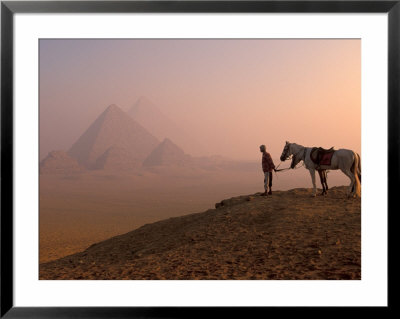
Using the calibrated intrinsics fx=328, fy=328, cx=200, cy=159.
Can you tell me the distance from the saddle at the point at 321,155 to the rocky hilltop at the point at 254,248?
0.97 m

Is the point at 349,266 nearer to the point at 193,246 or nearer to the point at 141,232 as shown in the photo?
the point at 193,246

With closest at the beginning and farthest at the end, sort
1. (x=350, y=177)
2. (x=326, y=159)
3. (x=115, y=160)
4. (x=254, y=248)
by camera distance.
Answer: (x=254, y=248)
(x=350, y=177)
(x=326, y=159)
(x=115, y=160)

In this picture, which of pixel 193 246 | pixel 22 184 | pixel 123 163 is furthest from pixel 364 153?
pixel 123 163

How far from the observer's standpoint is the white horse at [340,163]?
853 centimetres

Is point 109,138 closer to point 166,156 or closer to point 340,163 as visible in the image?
point 166,156

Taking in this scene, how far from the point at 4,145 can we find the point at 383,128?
15.5 ft

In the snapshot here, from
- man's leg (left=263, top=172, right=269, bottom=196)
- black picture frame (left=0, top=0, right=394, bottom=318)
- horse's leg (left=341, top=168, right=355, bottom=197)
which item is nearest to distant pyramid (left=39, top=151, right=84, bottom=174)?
man's leg (left=263, top=172, right=269, bottom=196)

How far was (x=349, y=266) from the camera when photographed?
4605 millimetres

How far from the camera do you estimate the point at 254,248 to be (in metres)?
5.71

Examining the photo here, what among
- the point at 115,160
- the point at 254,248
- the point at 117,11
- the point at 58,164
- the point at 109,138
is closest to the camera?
the point at 117,11

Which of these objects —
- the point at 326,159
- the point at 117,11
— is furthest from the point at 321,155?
the point at 117,11

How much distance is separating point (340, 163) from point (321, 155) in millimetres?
539

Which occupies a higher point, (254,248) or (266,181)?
(266,181)

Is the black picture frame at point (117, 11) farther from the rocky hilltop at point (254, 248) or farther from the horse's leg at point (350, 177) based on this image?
the horse's leg at point (350, 177)
